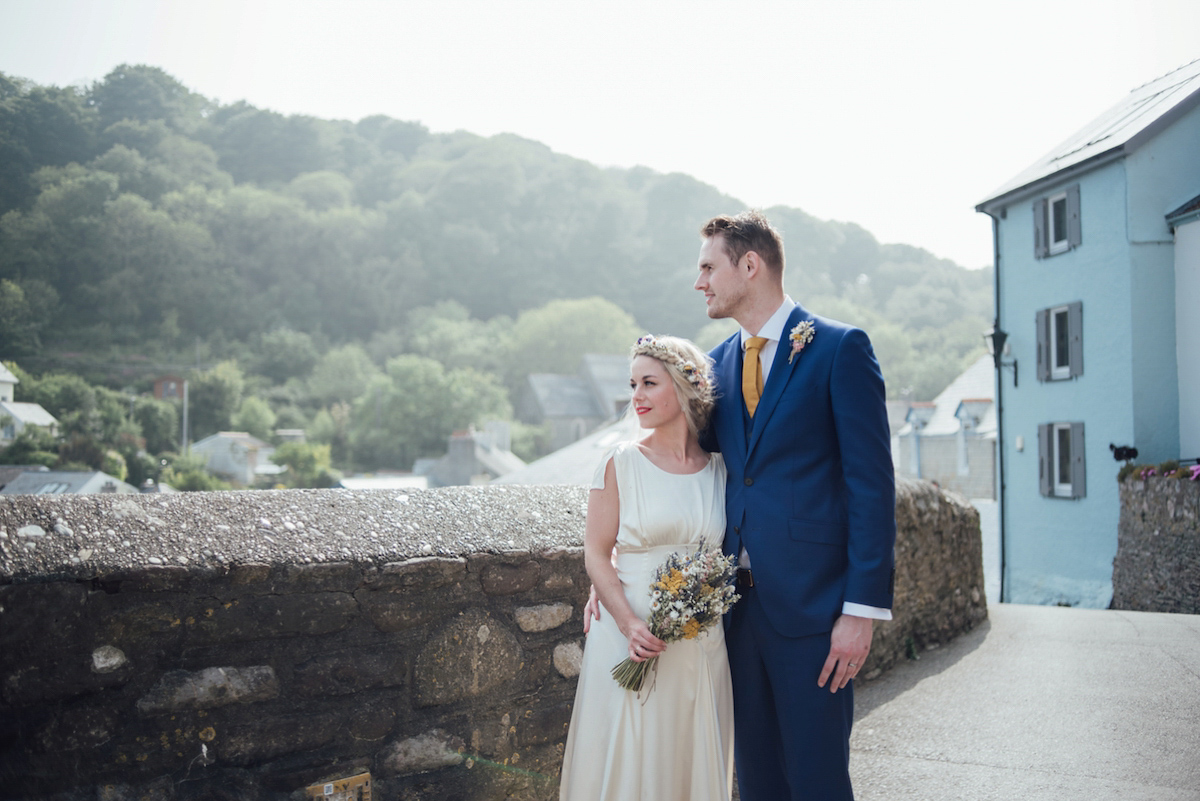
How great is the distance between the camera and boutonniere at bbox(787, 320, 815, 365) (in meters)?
2.35

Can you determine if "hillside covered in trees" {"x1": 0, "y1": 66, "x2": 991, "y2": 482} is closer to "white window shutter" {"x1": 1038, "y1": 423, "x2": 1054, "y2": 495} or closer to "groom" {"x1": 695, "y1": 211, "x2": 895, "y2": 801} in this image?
"groom" {"x1": 695, "y1": 211, "x2": 895, "y2": 801}

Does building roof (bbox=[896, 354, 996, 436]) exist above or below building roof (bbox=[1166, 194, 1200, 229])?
below

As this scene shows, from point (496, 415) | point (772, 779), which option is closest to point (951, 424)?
point (772, 779)

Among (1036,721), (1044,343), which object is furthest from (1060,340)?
(1036,721)

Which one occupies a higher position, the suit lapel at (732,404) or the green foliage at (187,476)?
the suit lapel at (732,404)

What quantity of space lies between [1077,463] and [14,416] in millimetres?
17554

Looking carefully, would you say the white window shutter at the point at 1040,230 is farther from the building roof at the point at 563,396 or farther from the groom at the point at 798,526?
the building roof at the point at 563,396

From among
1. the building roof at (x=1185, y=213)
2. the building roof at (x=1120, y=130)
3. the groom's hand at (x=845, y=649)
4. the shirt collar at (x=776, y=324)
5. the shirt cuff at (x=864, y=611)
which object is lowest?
the groom's hand at (x=845, y=649)

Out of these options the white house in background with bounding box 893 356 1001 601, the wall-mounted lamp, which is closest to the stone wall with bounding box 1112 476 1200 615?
the wall-mounted lamp

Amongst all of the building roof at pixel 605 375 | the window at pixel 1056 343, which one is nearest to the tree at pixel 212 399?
the building roof at pixel 605 375

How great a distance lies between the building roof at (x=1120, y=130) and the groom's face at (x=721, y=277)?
554 inches

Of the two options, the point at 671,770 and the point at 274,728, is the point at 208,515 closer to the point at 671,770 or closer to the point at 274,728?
the point at 274,728

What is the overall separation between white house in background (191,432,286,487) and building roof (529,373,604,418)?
2641 centimetres

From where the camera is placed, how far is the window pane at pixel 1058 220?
1563 cm
